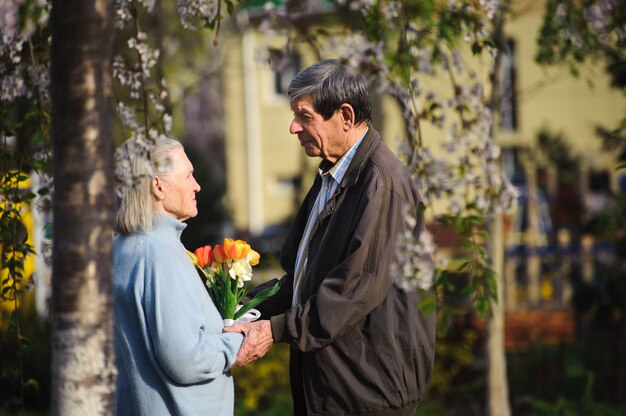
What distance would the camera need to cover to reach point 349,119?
12.8 feet

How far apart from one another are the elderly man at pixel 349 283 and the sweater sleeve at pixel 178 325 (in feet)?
0.83

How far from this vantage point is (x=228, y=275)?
3932 millimetres

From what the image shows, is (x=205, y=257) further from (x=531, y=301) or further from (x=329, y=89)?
(x=531, y=301)

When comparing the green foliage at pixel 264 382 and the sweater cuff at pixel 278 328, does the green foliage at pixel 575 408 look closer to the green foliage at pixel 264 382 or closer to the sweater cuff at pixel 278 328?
the green foliage at pixel 264 382

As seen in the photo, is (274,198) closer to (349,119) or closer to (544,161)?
(544,161)

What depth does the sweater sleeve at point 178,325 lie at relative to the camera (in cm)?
332

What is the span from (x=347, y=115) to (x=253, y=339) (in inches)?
35.3

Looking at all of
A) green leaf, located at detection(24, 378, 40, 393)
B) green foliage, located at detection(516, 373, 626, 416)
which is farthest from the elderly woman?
green foliage, located at detection(516, 373, 626, 416)

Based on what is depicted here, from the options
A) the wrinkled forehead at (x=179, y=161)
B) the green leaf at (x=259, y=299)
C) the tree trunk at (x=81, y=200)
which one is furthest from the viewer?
the green leaf at (x=259, y=299)

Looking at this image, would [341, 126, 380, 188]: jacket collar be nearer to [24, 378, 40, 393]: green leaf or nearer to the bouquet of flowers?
the bouquet of flowers

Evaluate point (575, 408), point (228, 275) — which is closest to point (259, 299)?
point (228, 275)

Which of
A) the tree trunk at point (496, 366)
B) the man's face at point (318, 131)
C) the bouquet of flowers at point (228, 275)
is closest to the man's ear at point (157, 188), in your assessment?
the bouquet of flowers at point (228, 275)

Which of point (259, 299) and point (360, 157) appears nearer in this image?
point (360, 157)

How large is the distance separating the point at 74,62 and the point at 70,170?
0.91 feet
